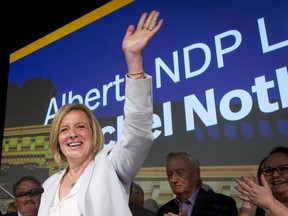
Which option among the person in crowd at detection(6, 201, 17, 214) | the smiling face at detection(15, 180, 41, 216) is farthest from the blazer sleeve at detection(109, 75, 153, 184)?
the person in crowd at detection(6, 201, 17, 214)

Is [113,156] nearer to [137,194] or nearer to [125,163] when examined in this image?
[125,163]

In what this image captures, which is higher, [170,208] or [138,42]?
[138,42]

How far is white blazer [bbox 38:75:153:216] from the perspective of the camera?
985 millimetres

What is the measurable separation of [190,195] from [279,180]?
0.64 m

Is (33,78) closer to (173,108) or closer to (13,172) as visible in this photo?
(13,172)

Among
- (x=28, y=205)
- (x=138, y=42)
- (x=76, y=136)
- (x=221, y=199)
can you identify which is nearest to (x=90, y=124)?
(x=76, y=136)

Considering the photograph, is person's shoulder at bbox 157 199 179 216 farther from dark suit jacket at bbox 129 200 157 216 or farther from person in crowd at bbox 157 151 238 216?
dark suit jacket at bbox 129 200 157 216

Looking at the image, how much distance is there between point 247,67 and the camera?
94.3 inches

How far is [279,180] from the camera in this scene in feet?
6.01

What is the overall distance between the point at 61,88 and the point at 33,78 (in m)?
0.62

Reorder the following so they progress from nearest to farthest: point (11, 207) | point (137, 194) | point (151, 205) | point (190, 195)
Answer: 1. point (190, 195)
2. point (137, 194)
3. point (151, 205)
4. point (11, 207)

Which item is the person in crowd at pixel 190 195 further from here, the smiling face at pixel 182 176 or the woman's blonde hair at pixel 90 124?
the woman's blonde hair at pixel 90 124

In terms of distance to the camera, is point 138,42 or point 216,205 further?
point 216,205

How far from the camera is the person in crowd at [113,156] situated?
1.00 metres
